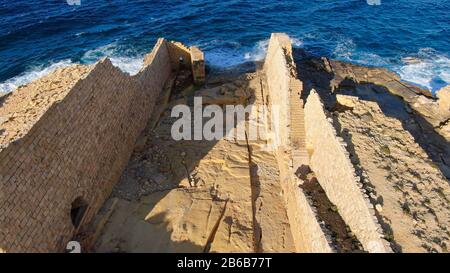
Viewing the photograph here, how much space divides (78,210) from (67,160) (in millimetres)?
1771

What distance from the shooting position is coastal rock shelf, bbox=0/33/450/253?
816 centimetres

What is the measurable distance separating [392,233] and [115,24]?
2628 cm

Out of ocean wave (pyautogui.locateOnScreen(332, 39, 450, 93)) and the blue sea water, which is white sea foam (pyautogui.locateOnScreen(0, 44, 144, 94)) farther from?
ocean wave (pyautogui.locateOnScreen(332, 39, 450, 93))

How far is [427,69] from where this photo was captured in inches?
867

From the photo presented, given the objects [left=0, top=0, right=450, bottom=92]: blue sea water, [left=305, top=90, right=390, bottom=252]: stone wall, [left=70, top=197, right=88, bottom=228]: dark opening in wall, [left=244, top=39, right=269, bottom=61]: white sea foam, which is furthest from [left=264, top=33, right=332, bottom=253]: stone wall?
[left=0, top=0, right=450, bottom=92]: blue sea water

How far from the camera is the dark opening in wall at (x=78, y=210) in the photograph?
10.1 m

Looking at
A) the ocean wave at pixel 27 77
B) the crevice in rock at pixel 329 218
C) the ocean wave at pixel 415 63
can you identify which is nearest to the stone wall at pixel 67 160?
the crevice in rock at pixel 329 218

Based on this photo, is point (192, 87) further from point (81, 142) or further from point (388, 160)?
point (388, 160)

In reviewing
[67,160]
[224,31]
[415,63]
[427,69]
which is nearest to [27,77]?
[224,31]

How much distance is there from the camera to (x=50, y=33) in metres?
26.1

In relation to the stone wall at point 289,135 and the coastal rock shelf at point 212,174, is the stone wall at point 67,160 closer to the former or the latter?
the coastal rock shelf at point 212,174

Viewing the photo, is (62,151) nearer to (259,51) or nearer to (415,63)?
(259,51)

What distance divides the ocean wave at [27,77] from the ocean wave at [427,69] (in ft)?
74.8

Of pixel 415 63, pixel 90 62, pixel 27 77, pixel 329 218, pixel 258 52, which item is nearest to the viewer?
pixel 329 218
